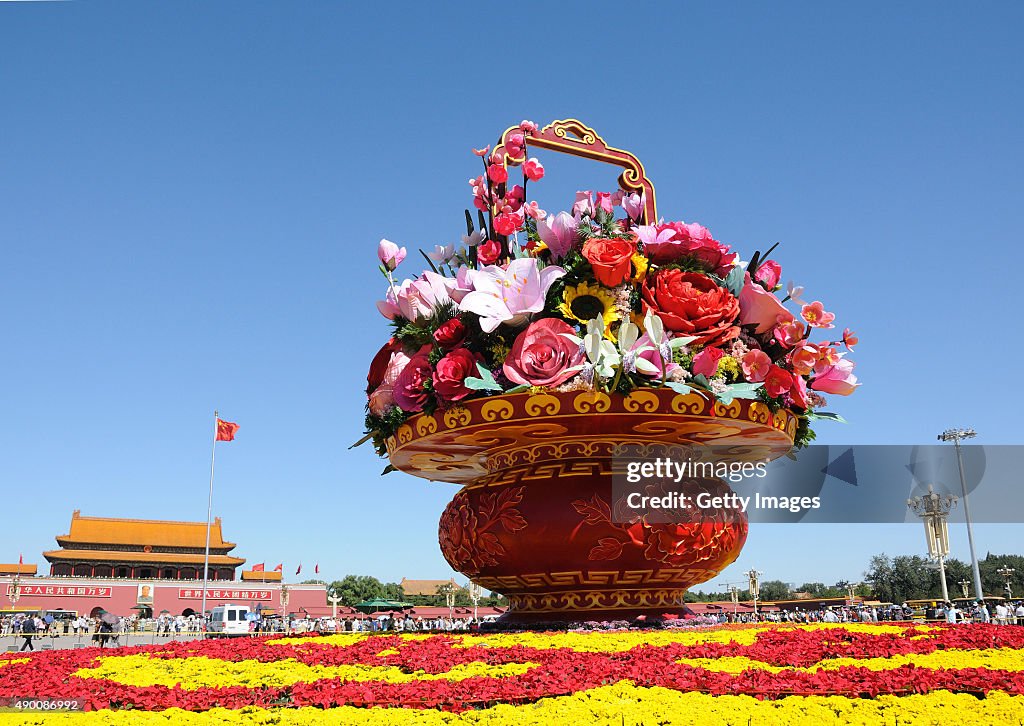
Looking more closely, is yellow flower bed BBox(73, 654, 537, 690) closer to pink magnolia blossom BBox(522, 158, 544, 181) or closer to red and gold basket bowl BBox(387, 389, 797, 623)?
red and gold basket bowl BBox(387, 389, 797, 623)

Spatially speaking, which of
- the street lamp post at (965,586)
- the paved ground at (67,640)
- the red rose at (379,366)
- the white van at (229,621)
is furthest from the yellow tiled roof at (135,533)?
the red rose at (379,366)

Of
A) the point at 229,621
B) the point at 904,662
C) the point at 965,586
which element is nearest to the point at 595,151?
the point at 904,662

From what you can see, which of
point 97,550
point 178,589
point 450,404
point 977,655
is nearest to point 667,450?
point 450,404

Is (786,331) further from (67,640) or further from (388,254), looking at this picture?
(67,640)

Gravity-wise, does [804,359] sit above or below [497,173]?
below

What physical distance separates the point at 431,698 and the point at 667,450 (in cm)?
381

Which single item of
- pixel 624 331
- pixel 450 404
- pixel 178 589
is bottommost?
pixel 178 589

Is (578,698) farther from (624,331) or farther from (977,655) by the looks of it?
(624,331)

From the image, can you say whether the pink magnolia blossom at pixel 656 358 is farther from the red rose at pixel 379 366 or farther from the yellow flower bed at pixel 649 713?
the yellow flower bed at pixel 649 713

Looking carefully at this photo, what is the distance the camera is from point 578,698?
3.42 m

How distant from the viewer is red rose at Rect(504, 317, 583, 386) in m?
6.10

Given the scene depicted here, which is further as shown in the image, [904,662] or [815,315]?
[815,315]

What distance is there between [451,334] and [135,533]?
Answer: 5454 cm

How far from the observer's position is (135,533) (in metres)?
54.3
